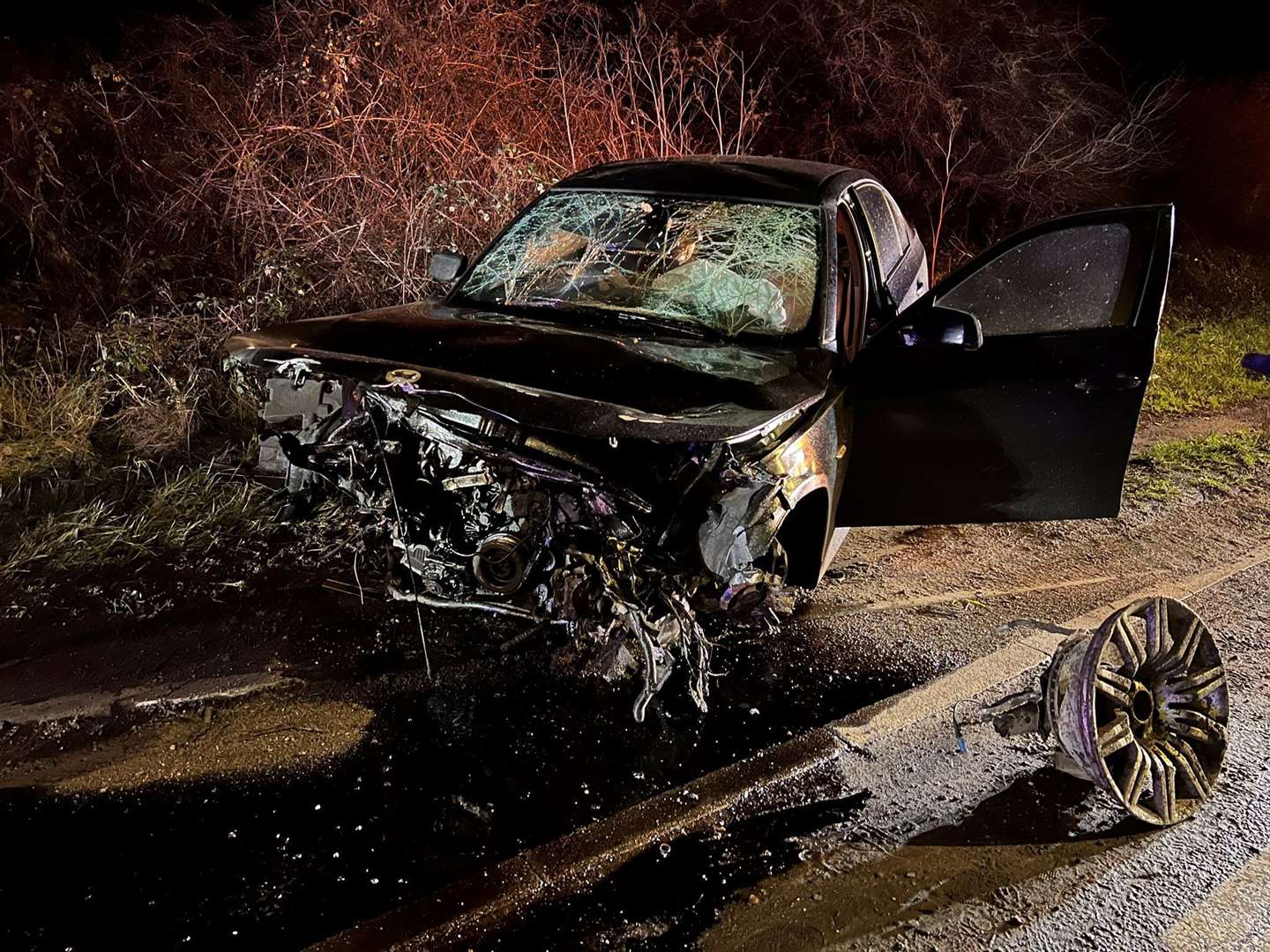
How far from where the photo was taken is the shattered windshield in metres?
3.87

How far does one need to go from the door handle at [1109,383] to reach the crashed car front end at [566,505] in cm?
100

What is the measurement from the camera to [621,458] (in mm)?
2998

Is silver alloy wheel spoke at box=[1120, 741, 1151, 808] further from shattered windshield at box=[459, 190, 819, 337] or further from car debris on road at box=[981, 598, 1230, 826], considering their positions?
shattered windshield at box=[459, 190, 819, 337]

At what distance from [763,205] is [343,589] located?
247 centimetres

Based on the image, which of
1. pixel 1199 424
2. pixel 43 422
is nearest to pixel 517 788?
pixel 43 422

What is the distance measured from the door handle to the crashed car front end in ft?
3.28

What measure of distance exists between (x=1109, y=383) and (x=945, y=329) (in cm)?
72

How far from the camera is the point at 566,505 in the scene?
3.11 m

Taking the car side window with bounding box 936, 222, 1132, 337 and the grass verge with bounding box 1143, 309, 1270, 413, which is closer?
the car side window with bounding box 936, 222, 1132, 337

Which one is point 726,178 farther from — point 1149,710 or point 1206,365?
point 1206,365

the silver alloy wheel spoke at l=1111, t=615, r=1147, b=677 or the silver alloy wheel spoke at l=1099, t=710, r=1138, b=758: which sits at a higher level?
the silver alloy wheel spoke at l=1111, t=615, r=1147, b=677

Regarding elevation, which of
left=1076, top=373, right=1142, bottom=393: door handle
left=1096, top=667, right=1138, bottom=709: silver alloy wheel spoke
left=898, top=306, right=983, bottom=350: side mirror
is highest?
left=898, top=306, right=983, bottom=350: side mirror

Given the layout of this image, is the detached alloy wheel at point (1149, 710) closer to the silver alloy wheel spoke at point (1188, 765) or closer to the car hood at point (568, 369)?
the silver alloy wheel spoke at point (1188, 765)

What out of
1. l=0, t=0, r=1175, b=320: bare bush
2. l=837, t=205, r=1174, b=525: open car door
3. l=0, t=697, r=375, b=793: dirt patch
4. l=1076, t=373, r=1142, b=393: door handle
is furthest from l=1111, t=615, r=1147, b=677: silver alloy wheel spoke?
l=0, t=0, r=1175, b=320: bare bush
